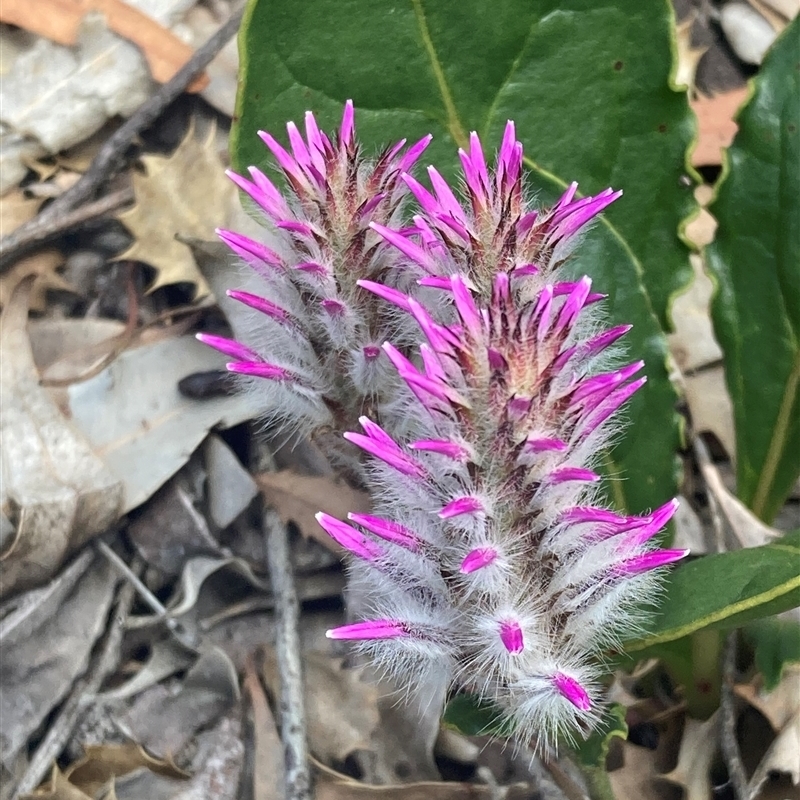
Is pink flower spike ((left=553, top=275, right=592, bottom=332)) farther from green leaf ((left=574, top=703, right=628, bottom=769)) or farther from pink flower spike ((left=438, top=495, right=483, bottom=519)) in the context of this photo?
green leaf ((left=574, top=703, right=628, bottom=769))

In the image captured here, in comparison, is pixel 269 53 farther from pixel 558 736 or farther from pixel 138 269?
pixel 558 736

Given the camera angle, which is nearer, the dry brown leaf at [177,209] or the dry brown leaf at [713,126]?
the dry brown leaf at [177,209]

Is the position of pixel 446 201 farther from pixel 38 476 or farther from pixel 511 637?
pixel 38 476

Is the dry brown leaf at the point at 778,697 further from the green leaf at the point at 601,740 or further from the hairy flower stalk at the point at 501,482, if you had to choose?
the hairy flower stalk at the point at 501,482

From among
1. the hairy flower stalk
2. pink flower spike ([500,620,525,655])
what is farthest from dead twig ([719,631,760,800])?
pink flower spike ([500,620,525,655])

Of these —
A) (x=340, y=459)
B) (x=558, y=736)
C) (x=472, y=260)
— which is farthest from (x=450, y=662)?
(x=472, y=260)

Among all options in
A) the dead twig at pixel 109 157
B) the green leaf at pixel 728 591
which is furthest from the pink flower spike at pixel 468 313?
the dead twig at pixel 109 157
